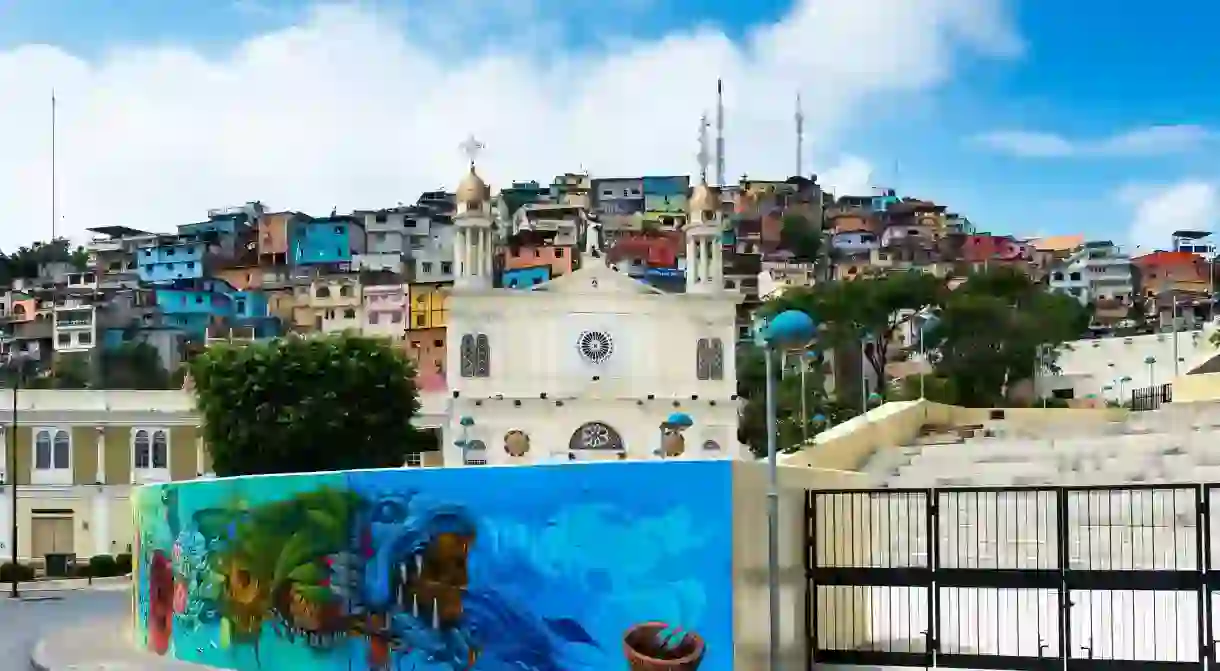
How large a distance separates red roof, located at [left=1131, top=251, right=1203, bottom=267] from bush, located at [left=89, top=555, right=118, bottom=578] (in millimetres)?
91455

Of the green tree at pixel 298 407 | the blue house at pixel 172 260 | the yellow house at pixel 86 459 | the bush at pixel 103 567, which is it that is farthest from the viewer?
the blue house at pixel 172 260

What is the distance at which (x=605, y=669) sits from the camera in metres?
15.1

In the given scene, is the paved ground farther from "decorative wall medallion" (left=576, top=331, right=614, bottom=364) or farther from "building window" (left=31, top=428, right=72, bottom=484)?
Answer: "decorative wall medallion" (left=576, top=331, right=614, bottom=364)

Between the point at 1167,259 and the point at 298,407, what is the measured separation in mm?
89170

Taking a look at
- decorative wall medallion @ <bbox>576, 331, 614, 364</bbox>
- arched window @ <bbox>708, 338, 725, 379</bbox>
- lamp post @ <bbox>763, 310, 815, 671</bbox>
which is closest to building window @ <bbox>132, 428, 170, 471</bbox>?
decorative wall medallion @ <bbox>576, 331, 614, 364</bbox>

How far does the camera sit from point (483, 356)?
71188 millimetres

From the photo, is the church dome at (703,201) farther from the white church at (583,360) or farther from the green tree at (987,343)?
the green tree at (987,343)

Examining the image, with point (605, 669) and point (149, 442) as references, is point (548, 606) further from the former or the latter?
point (149, 442)

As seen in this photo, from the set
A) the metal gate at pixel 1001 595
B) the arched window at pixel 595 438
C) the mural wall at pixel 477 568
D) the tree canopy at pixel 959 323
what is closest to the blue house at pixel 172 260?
the tree canopy at pixel 959 323

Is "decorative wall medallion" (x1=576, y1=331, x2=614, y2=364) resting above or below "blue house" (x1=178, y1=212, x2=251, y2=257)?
below

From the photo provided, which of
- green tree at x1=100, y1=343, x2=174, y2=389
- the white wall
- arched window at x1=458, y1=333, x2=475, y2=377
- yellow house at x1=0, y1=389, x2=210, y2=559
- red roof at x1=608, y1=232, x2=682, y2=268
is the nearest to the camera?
yellow house at x1=0, y1=389, x2=210, y2=559

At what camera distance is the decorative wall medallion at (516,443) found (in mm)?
69500

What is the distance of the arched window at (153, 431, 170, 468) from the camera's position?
64625 millimetres

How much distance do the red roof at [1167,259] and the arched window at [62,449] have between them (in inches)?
3480
